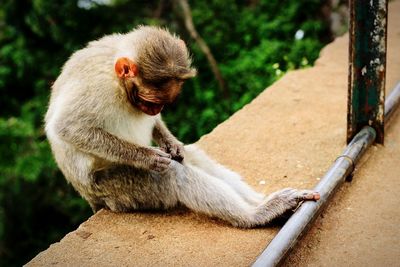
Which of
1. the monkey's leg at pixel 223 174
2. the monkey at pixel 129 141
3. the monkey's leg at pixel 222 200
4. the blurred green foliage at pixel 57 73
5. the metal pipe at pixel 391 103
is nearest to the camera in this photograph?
the monkey at pixel 129 141

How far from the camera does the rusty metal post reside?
387 centimetres

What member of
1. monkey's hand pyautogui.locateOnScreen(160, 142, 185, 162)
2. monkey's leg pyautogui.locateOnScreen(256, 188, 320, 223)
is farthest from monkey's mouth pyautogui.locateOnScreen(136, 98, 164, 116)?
monkey's leg pyautogui.locateOnScreen(256, 188, 320, 223)

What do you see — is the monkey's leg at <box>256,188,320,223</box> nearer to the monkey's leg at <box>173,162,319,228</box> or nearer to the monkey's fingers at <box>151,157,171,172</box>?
the monkey's leg at <box>173,162,319,228</box>

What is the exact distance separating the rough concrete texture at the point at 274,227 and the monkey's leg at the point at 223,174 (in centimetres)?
23

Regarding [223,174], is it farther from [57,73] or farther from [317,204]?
[57,73]

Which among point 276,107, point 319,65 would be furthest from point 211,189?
point 319,65

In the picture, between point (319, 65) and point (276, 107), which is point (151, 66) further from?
point (319, 65)

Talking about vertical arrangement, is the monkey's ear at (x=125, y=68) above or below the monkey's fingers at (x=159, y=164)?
above

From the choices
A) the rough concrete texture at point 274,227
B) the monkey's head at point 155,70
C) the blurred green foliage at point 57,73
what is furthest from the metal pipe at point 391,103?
the blurred green foliage at point 57,73

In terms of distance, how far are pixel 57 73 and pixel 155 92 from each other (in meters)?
4.68

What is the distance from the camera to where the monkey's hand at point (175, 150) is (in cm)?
369

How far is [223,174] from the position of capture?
3.74 meters

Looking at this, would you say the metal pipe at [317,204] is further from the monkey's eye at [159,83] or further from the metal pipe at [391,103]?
the monkey's eye at [159,83]

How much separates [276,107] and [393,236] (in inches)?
85.0
